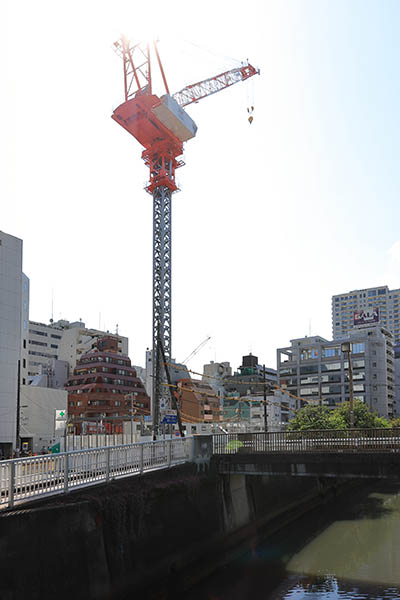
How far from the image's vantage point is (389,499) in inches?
1896

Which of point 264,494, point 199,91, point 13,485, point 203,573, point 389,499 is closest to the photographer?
point 13,485

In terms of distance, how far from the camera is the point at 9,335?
71625 mm

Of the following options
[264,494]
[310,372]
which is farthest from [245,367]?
[264,494]

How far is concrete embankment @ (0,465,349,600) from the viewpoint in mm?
15086

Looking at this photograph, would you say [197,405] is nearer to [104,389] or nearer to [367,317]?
[104,389]

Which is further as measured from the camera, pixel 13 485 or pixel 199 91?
pixel 199 91

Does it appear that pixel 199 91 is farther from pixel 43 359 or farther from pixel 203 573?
pixel 203 573

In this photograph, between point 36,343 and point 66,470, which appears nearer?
point 66,470

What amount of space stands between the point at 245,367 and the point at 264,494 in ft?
401

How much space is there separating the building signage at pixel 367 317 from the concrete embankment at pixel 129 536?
370 feet

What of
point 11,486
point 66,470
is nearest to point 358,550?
point 66,470

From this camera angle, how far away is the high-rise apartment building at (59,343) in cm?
13350

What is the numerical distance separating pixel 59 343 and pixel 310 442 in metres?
122

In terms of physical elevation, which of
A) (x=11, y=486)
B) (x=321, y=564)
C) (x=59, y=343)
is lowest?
(x=321, y=564)
